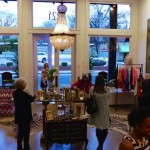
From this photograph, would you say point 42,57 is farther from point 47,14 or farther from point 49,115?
point 49,115

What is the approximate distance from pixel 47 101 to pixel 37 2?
17.1 feet

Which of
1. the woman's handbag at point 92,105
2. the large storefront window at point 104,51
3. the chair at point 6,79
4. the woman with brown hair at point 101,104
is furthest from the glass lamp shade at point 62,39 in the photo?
the chair at point 6,79

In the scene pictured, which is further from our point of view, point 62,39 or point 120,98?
point 120,98

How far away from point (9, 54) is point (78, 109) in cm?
513

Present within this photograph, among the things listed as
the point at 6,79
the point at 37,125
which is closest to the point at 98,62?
the point at 6,79

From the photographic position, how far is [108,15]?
924 centimetres

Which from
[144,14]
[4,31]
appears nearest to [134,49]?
[144,14]

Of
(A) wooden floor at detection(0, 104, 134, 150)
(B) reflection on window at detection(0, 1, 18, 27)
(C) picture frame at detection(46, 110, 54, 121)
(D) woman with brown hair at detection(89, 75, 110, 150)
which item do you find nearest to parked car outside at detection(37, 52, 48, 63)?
(B) reflection on window at detection(0, 1, 18, 27)

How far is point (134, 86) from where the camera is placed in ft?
24.6

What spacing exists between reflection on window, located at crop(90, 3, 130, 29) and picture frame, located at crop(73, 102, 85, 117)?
5069 mm

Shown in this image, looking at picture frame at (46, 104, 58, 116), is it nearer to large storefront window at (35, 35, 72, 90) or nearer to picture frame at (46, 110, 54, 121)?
picture frame at (46, 110, 54, 121)

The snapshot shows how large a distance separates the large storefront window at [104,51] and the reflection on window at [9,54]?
2.70m

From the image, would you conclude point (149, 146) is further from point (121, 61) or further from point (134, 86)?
point (121, 61)

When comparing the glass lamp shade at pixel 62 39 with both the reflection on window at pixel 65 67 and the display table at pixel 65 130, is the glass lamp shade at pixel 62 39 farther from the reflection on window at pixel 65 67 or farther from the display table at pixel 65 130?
the reflection on window at pixel 65 67
